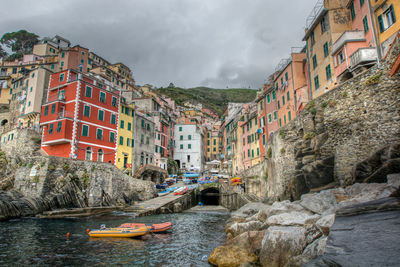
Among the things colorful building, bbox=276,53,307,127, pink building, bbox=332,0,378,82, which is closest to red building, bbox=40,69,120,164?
colorful building, bbox=276,53,307,127

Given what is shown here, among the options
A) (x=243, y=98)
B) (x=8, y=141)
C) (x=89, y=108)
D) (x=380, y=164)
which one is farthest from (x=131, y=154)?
(x=243, y=98)

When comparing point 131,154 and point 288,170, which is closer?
point 288,170

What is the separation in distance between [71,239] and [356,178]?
62.4 ft

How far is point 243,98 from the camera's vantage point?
200m

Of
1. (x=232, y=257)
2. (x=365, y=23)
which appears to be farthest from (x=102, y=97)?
(x=232, y=257)

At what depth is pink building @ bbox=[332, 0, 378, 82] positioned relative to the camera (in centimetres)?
2144

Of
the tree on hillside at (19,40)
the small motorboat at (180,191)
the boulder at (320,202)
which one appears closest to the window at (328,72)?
the boulder at (320,202)

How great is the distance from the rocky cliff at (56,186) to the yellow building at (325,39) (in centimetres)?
2936

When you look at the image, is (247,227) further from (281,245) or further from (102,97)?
(102,97)

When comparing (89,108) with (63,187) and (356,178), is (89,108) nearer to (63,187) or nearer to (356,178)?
(63,187)

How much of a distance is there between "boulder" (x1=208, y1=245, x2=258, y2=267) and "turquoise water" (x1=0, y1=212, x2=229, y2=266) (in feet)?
3.87

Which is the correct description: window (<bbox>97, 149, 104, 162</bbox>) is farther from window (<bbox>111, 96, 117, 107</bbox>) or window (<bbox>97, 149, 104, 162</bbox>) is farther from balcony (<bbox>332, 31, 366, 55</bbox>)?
balcony (<bbox>332, 31, 366, 55</bbox>)

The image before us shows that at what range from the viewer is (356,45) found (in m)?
23.0

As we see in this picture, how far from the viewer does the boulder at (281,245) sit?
9.14 metres
